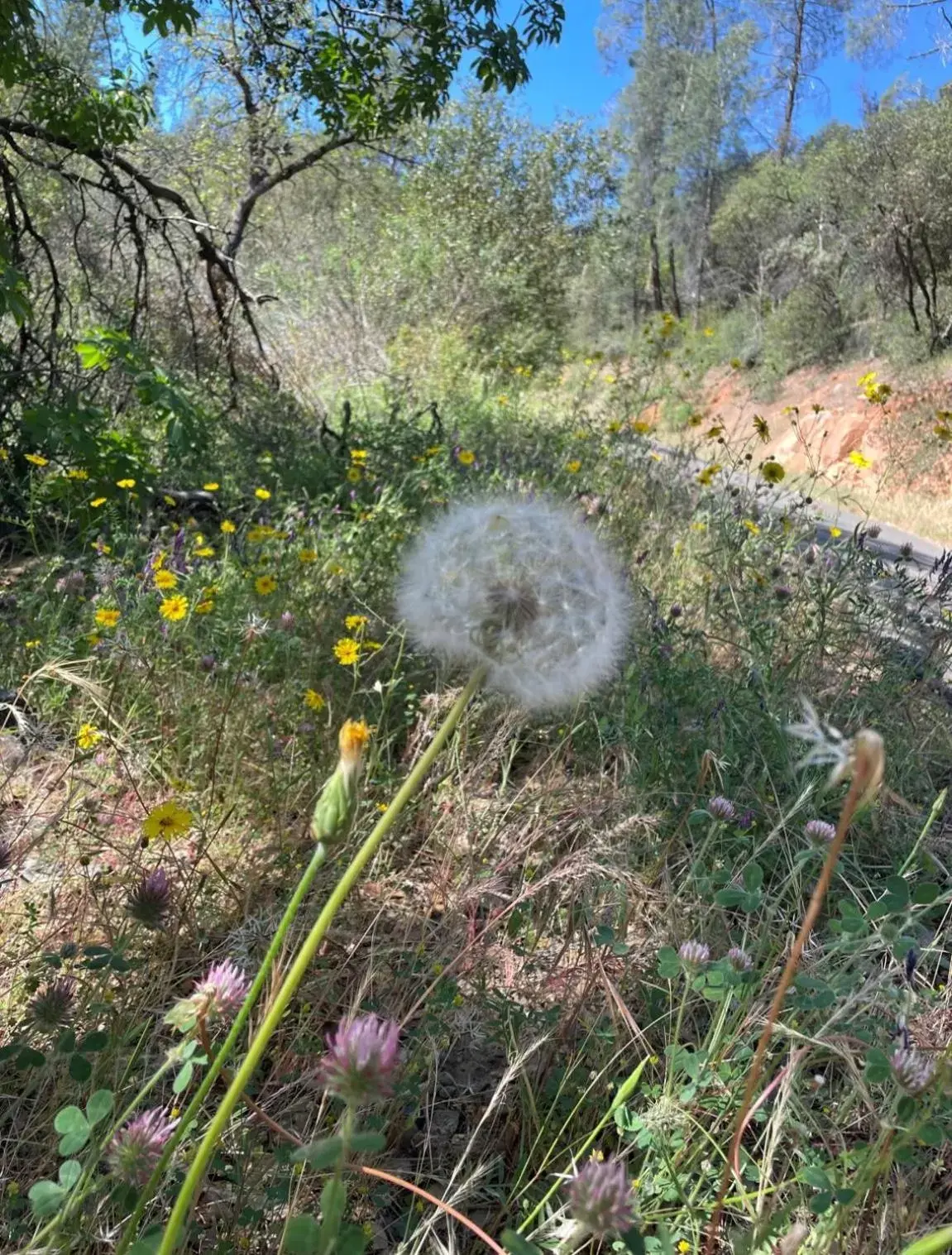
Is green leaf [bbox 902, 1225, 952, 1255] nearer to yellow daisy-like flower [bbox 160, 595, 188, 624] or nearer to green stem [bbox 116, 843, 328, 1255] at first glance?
green stem [bbox 116, 843, 328, 1255]

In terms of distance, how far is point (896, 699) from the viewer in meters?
3.17

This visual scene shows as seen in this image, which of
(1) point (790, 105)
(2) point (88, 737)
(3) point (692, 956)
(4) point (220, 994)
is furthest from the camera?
(1) point (790, 105)

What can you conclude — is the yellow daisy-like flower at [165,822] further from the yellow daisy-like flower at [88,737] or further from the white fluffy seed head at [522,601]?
the white fluffy seed head at [522,601]

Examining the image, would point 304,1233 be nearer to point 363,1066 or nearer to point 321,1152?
point 321,1152

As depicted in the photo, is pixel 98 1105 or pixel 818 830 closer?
pixel 98 1105

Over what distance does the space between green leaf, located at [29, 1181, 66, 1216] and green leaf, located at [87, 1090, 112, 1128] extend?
73 millimetres

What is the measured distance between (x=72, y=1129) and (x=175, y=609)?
1840mm

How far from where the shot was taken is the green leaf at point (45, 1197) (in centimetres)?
95

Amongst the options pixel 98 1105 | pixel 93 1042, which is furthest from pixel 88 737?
pixel 98 1105

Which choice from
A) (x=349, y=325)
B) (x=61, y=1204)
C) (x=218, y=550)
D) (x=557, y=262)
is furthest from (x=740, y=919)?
(x=557, y=262)

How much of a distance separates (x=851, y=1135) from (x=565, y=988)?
0.64m

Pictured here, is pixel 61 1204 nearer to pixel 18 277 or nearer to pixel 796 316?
pixel 18 277

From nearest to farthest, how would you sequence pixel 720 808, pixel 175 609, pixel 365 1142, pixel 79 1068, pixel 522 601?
pixel 365 1142, pixel 79 1068, pixel 522 601, pixel 720 808, pixel 175 609

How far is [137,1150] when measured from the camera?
38.7 inches
